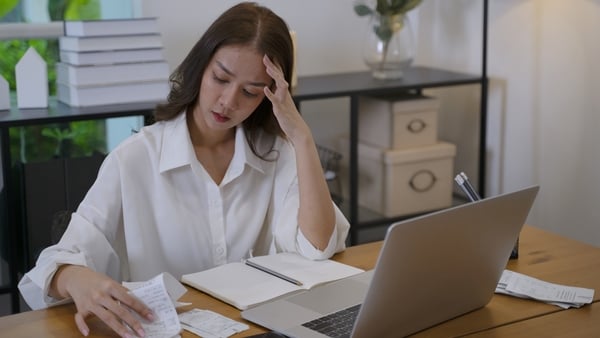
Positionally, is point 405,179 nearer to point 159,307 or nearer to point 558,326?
point 558,326

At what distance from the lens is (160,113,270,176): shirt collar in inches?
77.0

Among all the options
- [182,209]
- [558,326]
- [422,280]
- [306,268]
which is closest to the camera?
[422,280]

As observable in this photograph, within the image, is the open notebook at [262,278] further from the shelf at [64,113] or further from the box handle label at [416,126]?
the box handle label at [416,126]

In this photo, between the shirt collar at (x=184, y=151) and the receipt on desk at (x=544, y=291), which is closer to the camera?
the receipt on desk at (x=544, y=291)

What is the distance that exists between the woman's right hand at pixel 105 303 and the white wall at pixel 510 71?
177 cm

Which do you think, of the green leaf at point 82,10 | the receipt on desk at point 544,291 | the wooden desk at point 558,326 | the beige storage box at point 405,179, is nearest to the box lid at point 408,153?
the beige storage box at point 405,179

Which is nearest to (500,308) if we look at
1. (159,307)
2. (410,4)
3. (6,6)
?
(159,307)

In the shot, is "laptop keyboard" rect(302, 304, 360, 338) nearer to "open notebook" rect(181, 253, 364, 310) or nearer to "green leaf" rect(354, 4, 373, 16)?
"open notebook" rect(181, 253, 364, 310)

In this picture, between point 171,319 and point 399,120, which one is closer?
point 171,319

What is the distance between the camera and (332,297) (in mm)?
1708

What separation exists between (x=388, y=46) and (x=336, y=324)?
1.99m

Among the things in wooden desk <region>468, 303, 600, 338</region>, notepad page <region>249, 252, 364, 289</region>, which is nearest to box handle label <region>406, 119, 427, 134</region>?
notepad page <region>249, 252, 364, 289</region>

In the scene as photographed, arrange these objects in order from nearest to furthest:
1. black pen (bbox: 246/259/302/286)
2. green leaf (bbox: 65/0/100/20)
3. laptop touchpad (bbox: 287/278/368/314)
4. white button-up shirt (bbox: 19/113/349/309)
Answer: laptop touchpad (bbox: 287/278/368/314) → black pen (bbox: 246/259/302/286) → white button-up shirt (bbox: 19/113/349/309) → green leaf (bbox: 65/0/100/20)

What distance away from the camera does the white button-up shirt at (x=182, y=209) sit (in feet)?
6.24
